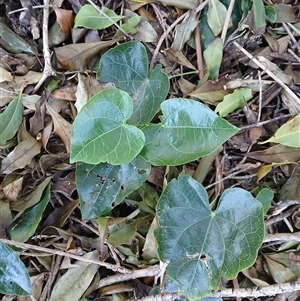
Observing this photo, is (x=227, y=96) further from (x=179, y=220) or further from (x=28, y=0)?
(x=28, y=0)

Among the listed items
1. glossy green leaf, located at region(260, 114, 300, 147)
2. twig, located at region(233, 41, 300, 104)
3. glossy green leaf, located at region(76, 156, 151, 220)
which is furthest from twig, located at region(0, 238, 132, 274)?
twig, located at region(233, 41, 300, 104)

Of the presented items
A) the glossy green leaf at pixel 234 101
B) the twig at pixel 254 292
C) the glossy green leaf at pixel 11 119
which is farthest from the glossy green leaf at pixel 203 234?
the glossy green leaf at pixel 11 119

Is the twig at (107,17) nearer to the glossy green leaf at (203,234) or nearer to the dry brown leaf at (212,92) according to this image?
the dry brown leaf at (212,92)

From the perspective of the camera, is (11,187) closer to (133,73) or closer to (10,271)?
(10,271)

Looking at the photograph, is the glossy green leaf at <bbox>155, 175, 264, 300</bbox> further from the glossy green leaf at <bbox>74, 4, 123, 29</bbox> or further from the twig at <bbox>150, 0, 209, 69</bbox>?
the glossy green leaf at <bbox>74, 4, 123, 29</bbox>

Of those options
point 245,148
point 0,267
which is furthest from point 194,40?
point 0,267

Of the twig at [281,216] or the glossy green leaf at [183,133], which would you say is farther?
the twig at [281,216]
